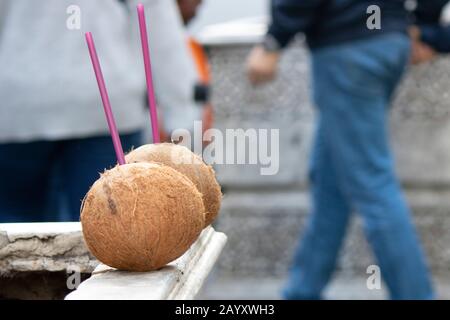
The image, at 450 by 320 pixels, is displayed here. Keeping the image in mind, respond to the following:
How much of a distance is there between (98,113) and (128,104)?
0.36 feet

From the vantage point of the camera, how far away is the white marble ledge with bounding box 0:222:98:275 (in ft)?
7.06

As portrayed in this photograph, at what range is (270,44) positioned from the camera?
4.38 metres

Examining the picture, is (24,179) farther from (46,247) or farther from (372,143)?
(372,143)

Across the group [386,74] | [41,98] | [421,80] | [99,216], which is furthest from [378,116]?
[99,216]

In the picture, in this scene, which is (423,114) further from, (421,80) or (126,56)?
(126,56)

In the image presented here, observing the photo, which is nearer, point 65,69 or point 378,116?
point 65,69

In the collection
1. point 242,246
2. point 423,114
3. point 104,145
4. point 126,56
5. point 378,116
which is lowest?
point 242,246

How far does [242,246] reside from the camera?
5.32 meters

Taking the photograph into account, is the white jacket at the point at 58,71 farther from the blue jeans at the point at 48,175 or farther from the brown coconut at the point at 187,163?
the brown coconut at the point at 187,163

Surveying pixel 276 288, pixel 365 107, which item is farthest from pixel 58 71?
pixel 276 288

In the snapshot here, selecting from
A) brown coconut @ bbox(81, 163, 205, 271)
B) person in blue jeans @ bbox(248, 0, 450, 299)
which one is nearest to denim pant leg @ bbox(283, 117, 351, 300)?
person in blue jeans @ bbox(248, 0, 450, 299)

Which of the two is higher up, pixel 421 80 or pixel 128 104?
pixel 128 104

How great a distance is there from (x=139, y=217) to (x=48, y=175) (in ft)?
4.89
